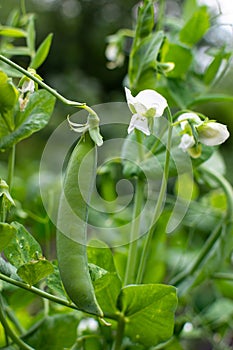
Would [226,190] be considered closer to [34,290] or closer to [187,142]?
[187,142]

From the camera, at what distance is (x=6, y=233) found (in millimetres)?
348

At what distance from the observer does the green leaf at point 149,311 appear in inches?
16.5

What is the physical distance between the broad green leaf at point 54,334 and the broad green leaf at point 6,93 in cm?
20

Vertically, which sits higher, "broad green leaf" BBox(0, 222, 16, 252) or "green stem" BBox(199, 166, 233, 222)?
"broad green leaf" BBox(0, 222, 16, 252)

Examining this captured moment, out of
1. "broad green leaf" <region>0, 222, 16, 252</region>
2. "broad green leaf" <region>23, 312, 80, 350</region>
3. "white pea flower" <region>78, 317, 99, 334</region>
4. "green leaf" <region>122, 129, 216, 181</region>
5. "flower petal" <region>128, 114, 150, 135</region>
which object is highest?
"flower petal" <region>128, 114, 150, 135</region>

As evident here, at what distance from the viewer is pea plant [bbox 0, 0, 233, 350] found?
1.23ft

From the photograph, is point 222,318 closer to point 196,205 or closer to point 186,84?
point 196,205

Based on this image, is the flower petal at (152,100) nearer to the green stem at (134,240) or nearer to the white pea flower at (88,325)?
the green stem at (134,240)

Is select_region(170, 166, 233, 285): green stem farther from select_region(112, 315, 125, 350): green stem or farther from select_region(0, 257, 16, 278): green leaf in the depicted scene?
select_region(0, 257, 16, 278): green leaf

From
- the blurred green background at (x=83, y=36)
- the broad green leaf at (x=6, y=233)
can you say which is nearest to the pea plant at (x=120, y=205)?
the broad green leaf at (x=6, y=233)

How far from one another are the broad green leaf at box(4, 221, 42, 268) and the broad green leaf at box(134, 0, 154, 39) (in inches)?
9.3

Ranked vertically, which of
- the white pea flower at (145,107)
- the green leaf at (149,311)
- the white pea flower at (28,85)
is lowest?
the green leaf at (149,311)

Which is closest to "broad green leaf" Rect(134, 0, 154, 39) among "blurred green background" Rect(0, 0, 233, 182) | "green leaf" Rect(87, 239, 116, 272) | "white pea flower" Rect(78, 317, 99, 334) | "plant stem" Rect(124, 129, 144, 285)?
"plant stem" Rect(124, 129, 144, 285)

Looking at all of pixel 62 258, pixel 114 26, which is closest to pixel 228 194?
pixel 62 258
